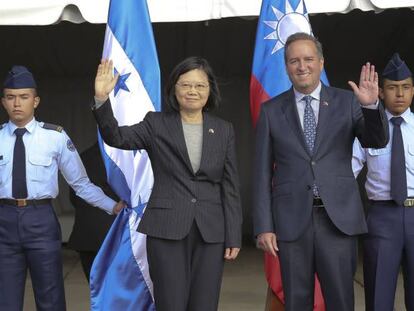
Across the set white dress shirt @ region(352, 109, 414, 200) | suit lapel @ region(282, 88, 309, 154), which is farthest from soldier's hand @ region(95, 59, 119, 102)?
white dress shirt @ region(352, 109, 414, 200)

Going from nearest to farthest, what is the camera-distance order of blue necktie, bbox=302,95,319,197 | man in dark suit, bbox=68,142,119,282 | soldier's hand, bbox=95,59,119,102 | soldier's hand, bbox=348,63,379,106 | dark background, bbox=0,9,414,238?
soldier's hand, bbox=348,63,379,106 < soldier's hand, bbox=95,59,119,102 < blue necktie, bbox=302,95,319,197 < man in dark suit, bbox=68,142,119,282 < dark background, bbox=0,9,414,238

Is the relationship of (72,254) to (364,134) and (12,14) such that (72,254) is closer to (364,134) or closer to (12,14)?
(12,14)

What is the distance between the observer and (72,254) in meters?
7.89

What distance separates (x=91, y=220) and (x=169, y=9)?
138cm

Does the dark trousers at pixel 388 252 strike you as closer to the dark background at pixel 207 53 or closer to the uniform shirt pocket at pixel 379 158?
the uniform shirt pocket at pixel 379 158

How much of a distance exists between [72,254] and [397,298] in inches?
143

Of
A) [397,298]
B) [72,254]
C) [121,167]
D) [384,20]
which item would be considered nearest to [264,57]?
[121,167]

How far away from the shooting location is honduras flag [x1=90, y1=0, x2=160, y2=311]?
12.6 feet

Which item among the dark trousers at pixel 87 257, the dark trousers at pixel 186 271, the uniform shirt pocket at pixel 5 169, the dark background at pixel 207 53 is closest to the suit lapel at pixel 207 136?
the dark trousers at pixel 186 271

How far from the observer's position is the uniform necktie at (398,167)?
366 cm

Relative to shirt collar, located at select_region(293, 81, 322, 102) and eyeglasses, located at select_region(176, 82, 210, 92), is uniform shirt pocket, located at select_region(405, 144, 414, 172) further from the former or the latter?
eyeglasses, located at select_region(176, 82, 210, 92)

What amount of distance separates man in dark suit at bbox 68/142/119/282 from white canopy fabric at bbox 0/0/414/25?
832 mm

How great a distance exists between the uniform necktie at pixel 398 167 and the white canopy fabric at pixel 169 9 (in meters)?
0.93

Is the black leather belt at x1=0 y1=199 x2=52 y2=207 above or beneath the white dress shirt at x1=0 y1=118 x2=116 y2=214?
beneath
